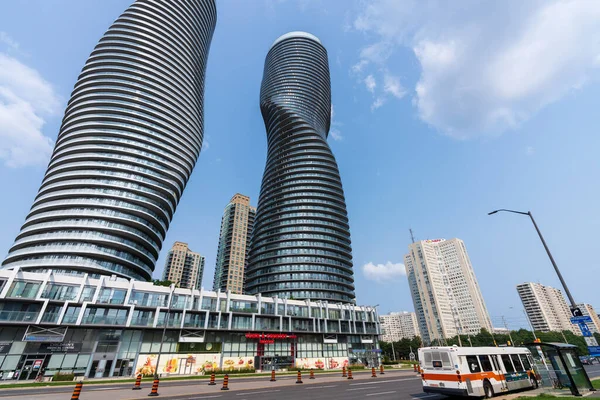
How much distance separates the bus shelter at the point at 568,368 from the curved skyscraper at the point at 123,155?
67733mm

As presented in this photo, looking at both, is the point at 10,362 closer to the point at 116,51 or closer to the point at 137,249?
the point at 137,249

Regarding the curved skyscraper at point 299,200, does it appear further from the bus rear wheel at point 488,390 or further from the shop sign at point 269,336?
the bus rear wheel at point 488,390

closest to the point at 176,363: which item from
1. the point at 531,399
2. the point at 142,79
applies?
the point at 531,399

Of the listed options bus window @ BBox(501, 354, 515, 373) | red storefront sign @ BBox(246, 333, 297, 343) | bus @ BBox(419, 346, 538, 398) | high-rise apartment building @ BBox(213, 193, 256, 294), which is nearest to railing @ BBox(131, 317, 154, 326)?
red storefront sign @ BBox(246, 333, 297, 343)

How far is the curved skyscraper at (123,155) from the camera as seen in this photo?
5884 centimetres

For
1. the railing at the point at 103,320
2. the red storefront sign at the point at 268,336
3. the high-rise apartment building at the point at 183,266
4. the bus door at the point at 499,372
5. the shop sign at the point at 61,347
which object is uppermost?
the high-rise apartment building at the point at 183,266

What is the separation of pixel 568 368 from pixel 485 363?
12.5 ft

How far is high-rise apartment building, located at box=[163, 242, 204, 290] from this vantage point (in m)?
152

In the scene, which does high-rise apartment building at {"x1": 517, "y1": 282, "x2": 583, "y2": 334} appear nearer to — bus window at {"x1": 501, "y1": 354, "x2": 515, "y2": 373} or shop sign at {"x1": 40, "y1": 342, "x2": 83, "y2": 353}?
Result: bus window at {"x1": 501, "y1": 354, "x2": 515, "y2": 373}

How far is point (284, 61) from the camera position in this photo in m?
137

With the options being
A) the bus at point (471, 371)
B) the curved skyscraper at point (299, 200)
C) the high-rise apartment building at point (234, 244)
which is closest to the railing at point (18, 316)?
the bus at point (471, 371)

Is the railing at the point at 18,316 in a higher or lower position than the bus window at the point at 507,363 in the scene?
higher

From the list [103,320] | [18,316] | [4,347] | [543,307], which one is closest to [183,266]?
[103,320]

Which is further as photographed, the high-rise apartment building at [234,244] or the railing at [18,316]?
the high-rise apartment building at [234,244]
